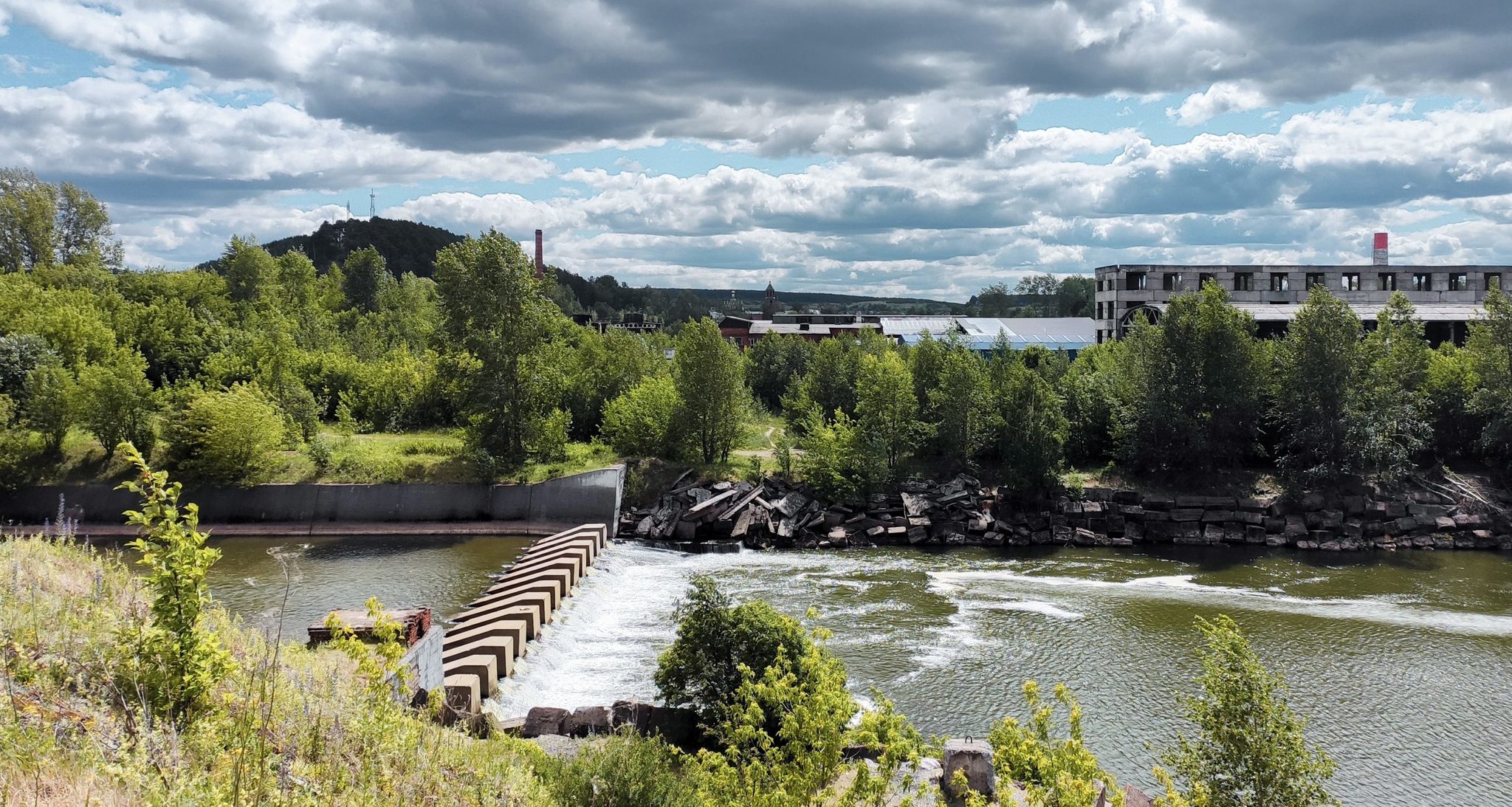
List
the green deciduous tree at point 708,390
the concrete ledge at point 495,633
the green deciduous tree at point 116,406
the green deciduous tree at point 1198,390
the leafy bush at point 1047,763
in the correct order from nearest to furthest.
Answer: the leafy bush at point 1047,763 → the concrete ledge at point 495,633 → the green deciduous tree at point 1198,390 → the green deciduous tree at point 116,406 → the green deciduous tree at point 708,390

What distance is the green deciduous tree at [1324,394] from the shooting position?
119 feet

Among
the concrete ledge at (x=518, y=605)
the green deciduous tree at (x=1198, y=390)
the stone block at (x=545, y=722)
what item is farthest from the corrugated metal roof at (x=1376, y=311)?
the stone block at (x=545, y=722)

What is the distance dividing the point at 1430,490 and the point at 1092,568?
645 inches

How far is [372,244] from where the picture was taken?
151 meters

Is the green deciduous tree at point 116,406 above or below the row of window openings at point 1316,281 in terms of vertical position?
below

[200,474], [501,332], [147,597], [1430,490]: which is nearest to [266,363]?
[200,474]

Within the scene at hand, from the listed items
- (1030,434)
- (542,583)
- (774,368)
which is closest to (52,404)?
(542,583)

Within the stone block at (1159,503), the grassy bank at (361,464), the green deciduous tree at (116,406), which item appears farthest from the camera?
the grassy bank at (361,464)

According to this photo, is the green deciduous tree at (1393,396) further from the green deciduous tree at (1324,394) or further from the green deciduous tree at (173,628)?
the green deciduous tree at (173,628)

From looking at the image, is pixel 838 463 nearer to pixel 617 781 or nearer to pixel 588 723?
pixel 588 723

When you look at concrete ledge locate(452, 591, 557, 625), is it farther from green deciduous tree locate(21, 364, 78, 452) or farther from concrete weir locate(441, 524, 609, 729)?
green deciduous tree locate(21, 364, 78, 452)

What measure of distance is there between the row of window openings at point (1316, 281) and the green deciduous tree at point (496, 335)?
152 feet

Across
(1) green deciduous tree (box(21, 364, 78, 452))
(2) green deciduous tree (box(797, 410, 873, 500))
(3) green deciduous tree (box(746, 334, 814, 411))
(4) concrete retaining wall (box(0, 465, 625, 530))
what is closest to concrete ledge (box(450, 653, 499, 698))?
(4) concrete retaining wall (box(0, 465, 625, 530))

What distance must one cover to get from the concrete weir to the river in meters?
0.62
